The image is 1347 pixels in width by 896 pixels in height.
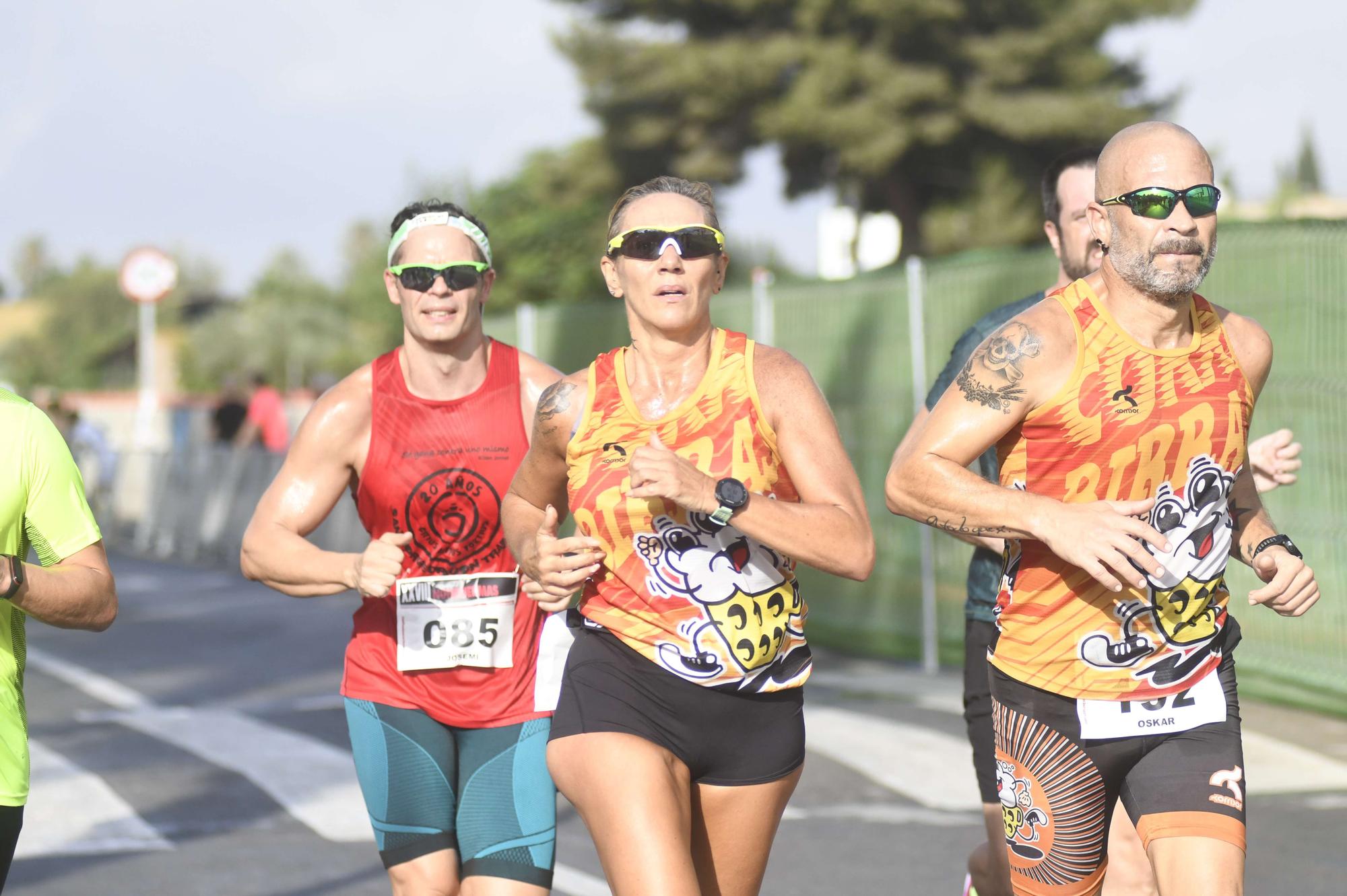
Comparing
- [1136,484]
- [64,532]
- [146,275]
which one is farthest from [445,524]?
[146,275]

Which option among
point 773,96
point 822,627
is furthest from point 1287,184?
point 822,627

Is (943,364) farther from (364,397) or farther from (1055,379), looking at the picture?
(1055,379)

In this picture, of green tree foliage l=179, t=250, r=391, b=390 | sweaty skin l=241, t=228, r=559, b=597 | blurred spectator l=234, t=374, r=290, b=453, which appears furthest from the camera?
green tree foliage l=179, t=250, r=391, b=390

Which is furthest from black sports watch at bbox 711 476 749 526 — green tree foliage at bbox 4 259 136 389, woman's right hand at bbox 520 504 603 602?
green tree foliage at bbox 4 259 136 389

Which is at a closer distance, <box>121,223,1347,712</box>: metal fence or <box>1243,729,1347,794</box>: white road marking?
<box>1243,729,1347,794</box>: white road marking

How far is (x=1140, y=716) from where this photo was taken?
386 cm

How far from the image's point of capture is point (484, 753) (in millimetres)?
4758

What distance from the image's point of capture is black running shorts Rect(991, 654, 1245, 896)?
3816mm

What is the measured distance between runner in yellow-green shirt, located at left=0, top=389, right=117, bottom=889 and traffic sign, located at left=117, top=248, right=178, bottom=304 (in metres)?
23.9

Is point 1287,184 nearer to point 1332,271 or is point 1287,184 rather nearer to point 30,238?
point 1332,271

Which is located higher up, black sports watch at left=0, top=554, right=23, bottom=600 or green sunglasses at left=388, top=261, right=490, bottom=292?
green sunglasses at left=388, top=261, right=490, bottom=292

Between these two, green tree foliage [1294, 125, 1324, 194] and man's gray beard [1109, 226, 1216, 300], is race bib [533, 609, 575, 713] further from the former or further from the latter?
green tree foliage [1294, 125, 1324, 194]

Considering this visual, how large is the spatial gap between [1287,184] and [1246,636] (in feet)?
79.8

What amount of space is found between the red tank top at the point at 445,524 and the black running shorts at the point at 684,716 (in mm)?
629
